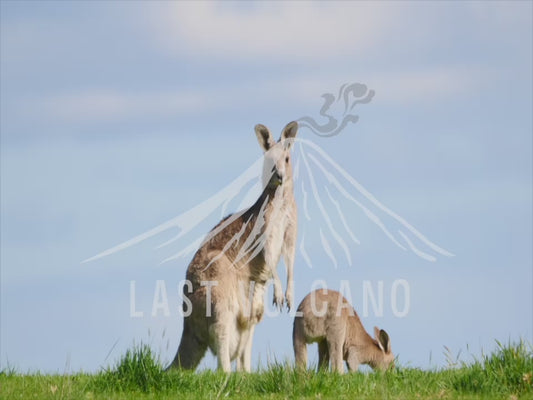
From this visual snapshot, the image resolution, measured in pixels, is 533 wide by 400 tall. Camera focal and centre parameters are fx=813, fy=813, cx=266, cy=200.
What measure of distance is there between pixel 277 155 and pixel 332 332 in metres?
2.55

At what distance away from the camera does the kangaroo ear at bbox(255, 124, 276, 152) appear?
1155 centimetres

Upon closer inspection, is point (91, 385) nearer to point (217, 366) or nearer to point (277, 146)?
point (217, 366)

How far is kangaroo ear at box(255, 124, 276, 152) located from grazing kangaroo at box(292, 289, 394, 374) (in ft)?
7.13

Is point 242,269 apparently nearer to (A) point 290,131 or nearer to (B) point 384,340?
(A) point 290,131

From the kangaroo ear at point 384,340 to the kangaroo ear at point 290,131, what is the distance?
10.2 ft

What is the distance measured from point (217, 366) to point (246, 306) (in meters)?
0.90

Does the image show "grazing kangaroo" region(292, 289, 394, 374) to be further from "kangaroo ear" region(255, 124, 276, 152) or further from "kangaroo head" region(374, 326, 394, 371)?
"kangaroo ear" region(255, 124, 276, 152)

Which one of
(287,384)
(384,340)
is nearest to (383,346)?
(384,340)

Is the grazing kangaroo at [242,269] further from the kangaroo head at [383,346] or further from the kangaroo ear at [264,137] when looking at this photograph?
the kangaroo head at [383,346]

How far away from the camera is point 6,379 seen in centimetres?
932

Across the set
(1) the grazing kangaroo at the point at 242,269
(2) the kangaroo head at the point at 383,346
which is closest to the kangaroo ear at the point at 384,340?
(2) the kangaroo head at the point at 383,346

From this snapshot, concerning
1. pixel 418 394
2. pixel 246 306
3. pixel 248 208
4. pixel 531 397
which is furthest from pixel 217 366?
pixel 531 397

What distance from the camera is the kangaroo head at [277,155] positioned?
37.1ft

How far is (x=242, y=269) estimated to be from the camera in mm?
11336
